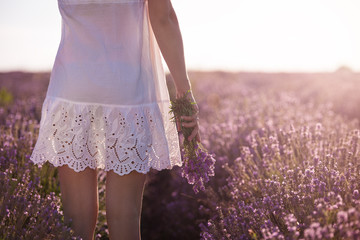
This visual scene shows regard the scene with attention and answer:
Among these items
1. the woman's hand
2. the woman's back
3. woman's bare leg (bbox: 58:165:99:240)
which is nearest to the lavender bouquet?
the woman's hand

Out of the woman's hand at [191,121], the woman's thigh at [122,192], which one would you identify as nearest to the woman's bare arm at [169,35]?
the woman's hand at [191,121]

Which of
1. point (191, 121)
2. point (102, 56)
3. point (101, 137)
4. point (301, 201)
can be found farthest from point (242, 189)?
point (102, 56)

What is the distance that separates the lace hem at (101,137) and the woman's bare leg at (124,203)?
82mm

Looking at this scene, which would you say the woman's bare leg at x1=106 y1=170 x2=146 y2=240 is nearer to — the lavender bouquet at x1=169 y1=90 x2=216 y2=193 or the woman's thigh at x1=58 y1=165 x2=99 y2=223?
the woman's thigh at x1=58 y1=165 x2=99 y2=223

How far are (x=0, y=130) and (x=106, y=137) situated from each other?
244 cm

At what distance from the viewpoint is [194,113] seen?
2.04 meters

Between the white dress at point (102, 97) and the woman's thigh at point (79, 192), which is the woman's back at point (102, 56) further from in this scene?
the woman's thigh at point (79, 192)

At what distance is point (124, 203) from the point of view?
1852mm

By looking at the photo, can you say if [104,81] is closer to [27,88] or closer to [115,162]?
[115,162]

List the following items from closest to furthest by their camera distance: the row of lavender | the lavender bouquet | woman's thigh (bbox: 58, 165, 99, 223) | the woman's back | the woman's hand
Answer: the row of lavender < the woman's back < woman's thigh (bbox: 58, 165, 99, 223) < the woman's hand < the lavender bouquet

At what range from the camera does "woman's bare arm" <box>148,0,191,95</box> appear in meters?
1.89

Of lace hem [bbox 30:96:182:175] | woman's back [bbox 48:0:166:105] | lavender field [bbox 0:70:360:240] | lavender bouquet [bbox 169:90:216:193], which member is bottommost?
lavender field [bbox 0:70:360:240]

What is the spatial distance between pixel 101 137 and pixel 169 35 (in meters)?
0.59

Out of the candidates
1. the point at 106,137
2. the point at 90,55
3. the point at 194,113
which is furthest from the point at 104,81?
the point at 194,113
